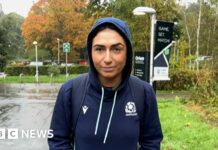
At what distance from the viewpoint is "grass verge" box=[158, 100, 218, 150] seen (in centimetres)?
681

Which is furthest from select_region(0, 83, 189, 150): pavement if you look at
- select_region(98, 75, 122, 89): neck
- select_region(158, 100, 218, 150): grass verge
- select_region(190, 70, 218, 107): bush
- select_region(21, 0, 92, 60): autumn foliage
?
select_region(21, 0, 92, 60): autumn foliage

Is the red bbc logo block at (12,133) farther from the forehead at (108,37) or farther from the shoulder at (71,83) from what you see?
the forehead at (108,37)

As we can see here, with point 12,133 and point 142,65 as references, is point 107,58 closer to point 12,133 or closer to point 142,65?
point 142,65

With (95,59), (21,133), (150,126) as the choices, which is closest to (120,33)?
(95,59)

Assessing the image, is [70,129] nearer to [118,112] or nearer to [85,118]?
[85,118]

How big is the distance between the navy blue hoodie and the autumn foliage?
3842 centimetres

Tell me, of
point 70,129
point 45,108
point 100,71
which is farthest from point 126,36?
point 45,108

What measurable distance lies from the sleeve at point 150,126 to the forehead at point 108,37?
286mm

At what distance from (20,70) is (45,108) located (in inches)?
958

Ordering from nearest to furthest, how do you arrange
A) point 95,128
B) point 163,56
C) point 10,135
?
point 95,128 → point 163,56 → point 10,135

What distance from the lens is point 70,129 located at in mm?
1882

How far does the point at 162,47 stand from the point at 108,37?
6.88 metres

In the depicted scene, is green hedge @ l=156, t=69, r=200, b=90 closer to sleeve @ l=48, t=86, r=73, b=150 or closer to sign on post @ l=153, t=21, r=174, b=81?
sign on post @ l=153, t=21, r=174, b=81

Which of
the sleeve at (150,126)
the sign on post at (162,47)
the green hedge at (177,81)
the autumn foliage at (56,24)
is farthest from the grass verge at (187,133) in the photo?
the autumn foliage at (56,24)
